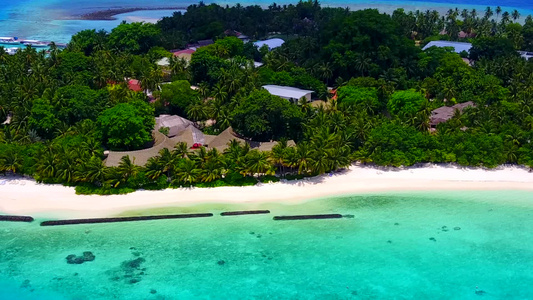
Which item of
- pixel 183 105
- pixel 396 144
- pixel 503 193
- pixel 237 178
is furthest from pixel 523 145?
pixel 183 105

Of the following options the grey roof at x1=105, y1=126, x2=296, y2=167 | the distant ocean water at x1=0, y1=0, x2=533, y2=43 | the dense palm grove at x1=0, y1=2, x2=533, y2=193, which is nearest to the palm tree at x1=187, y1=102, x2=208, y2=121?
the dense palm grove at x1=0, y1=2, x2=533, y2=193

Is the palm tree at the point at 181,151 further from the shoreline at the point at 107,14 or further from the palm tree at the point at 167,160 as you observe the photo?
the shoreline at the point at 107,14

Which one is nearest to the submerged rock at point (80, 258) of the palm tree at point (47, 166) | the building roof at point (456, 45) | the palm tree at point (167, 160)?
the palm tree at point (47, 166)

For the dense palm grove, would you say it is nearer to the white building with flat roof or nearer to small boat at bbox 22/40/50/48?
the white building with flat roof

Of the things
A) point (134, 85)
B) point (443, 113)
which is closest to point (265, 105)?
point (443, 113)

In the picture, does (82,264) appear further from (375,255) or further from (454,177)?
(454,177)
